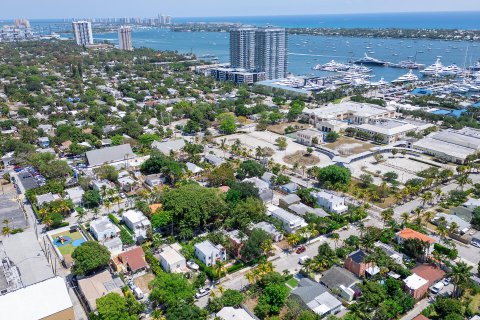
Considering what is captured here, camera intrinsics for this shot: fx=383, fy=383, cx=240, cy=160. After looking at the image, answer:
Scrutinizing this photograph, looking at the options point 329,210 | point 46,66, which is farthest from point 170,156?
point 46,66

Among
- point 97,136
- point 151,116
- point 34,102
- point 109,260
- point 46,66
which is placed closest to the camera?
point 109,260

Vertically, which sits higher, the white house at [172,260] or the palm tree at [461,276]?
the palm tree at [461,276]

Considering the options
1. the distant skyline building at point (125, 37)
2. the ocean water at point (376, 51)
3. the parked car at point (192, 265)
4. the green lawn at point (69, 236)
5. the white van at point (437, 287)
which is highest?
the distant skyline building at point (125, 37)

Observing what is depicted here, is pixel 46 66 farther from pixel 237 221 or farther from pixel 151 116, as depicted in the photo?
pixel 237 221

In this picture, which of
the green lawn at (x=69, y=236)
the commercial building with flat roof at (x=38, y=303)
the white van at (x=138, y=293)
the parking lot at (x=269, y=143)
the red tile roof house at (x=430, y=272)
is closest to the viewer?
the commercial building with flat roof at (x=38, y=303)

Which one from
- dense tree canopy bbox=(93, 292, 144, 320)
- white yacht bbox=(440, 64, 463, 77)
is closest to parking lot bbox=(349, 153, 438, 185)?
dense tree canopy bbox=(93, 292, 144, 320)

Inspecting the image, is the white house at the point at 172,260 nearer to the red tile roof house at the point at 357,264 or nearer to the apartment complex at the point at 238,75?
the red tile roof house at the point at 357,264

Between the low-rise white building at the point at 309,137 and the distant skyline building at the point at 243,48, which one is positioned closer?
the low-rise white building at the point at 309,137

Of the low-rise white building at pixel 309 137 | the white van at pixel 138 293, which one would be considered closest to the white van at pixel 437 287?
the white van at pixel 138 293
